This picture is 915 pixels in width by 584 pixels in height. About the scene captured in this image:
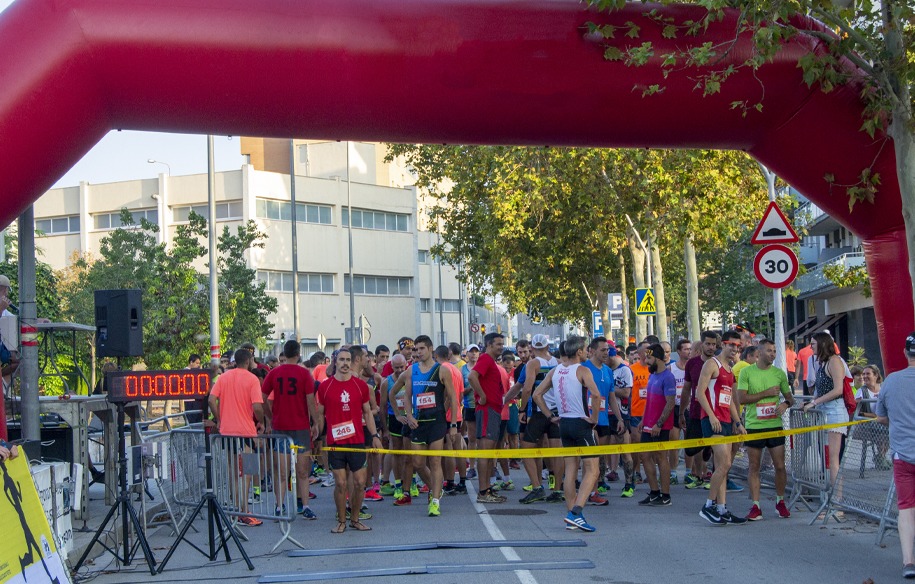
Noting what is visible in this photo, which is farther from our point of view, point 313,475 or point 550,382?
point 313,475

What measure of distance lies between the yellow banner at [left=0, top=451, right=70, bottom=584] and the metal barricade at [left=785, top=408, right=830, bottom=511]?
24.4 ft

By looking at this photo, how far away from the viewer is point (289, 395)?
13000 millimetres

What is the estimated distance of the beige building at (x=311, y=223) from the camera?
5853 centimetres

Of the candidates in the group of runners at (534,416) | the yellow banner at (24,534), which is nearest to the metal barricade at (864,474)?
the group of runners at (534,416)

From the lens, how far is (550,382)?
505 inches

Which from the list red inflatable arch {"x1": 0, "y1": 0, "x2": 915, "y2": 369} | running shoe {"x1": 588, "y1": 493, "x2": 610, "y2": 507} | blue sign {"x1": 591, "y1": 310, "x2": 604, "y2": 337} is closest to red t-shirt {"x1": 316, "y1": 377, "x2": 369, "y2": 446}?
running shoe {"x1": 588, "y1": 493, "x2": 610, "y2": 507}

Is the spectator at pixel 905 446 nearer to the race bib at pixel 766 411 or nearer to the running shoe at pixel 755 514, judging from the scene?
the race bib at pixel 766 411

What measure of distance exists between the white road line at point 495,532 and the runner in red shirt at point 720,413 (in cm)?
215

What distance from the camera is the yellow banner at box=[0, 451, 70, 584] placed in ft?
22.3

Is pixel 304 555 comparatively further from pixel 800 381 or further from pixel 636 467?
pixel 800 381

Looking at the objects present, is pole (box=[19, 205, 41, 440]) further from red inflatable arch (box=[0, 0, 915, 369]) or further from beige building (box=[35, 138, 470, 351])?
beige building (box=[35, 138, 470, 351])

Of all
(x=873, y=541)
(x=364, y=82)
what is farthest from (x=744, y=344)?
(x=364, y=82)

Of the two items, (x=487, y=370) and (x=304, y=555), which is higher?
(x=487, y=370)

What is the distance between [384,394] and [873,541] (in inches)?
267
